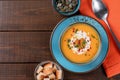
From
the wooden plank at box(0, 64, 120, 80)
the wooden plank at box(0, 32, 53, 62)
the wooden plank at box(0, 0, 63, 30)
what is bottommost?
the wooden plank at box(0, 64, 120, 80)

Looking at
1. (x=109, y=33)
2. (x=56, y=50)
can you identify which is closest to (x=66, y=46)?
(x=56, y=50)

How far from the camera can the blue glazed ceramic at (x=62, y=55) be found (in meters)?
1.19

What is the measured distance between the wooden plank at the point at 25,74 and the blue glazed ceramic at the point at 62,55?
3 centimetres

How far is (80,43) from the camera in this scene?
1210 millimetres

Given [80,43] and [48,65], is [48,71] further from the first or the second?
[80,43]

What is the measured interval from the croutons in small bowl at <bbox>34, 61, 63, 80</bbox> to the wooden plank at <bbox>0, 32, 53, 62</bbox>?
30 millimetres

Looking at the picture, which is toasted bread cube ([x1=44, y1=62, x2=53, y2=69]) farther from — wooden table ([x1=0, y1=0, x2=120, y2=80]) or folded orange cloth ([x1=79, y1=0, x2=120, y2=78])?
folded orange cloth ([x1=79, y1=0, x2=120, y2=78])

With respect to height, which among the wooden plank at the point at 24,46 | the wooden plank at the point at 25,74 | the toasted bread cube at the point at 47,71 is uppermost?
the wooden plank at the point at 24,46

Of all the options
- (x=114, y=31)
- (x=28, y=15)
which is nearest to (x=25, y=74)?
(x=28, y=15)

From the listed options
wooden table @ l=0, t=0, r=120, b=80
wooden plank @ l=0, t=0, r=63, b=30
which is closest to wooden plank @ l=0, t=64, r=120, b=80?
wooden table @ l=0, t=0, r=120, b=80

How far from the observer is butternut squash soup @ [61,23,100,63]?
1206mm

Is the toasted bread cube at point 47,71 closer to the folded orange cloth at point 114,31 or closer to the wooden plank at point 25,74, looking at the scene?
the wooden plank at point 25,74

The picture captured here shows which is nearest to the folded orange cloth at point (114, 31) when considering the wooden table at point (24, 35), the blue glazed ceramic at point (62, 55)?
the blue glazed ceramic at point (62, 55)

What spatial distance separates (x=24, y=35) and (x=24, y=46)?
34 mm
